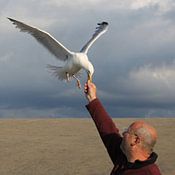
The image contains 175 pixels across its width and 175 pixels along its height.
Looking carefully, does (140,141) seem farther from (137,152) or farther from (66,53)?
(66,53)

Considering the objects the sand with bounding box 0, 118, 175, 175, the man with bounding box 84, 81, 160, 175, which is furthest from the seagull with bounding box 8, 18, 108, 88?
the sand with bounding box 0, 118, 175, 175

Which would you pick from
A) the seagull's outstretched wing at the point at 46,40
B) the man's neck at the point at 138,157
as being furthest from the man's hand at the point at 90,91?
the seagull's outstretched wing at the point at 46,40

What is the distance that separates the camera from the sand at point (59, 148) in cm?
2052

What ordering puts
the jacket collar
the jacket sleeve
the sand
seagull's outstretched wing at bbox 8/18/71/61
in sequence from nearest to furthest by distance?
the jacket collar, the jacket sleeve, seagull's outstretched wing at bbox 8/18/71/61, the sand

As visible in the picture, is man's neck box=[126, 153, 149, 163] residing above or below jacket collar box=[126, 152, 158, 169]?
above

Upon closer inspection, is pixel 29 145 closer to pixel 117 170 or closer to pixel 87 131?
pixel 87 131

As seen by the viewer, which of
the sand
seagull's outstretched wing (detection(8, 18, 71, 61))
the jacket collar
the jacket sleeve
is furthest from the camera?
the sand

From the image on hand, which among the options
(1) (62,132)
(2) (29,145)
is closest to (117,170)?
(2) (29,145)

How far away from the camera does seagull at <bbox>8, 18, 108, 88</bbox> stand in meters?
4.45

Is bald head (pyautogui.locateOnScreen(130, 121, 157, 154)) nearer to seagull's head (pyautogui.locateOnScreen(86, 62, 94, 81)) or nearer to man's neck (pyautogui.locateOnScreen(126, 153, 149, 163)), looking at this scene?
man's neck (pyautogui.locateOnScreen(126, 153, 149, 163))

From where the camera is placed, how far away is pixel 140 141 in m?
3.90

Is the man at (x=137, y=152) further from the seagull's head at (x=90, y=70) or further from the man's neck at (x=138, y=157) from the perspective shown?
the seagull's head at (x=90, y=70)

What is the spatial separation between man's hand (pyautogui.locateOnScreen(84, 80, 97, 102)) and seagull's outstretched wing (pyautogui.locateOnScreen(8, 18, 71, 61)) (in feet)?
5.09

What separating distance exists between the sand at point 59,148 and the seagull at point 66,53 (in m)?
12.7
